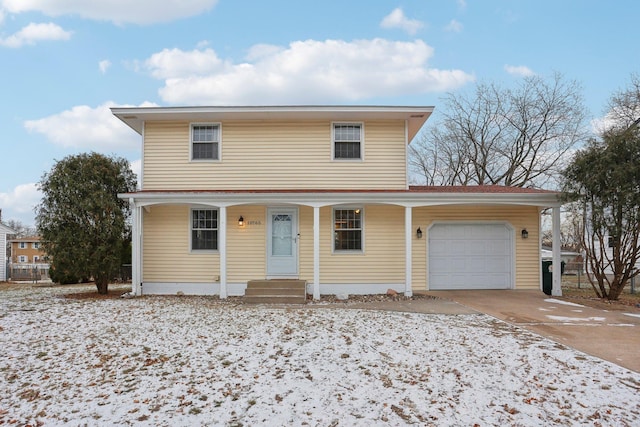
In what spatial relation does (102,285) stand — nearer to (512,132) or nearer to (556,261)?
(556,261)

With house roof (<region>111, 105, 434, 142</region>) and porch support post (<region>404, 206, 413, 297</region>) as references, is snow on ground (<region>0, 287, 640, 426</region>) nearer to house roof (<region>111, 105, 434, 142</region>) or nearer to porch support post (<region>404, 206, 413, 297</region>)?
porch support post (<region>404, 206, 413, 297</region>)

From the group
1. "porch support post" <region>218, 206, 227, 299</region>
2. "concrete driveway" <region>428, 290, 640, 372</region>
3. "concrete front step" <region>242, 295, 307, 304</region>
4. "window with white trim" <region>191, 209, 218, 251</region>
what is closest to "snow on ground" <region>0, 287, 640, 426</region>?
"concrete driveway" <region>428, 290, 640, 372</region>

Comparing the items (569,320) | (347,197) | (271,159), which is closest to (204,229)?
(271,159)

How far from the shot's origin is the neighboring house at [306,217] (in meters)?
10.3

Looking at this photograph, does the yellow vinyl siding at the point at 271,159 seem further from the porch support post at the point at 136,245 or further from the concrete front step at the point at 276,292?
the concrete front step at the point at 276,292

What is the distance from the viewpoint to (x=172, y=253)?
10.4 m

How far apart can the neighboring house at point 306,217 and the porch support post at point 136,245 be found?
28 mm

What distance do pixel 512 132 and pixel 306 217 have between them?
1731 cm

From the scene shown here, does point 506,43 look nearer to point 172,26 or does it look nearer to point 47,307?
point 172,26

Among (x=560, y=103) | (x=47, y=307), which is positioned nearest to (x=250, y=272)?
(x=47, y=307)

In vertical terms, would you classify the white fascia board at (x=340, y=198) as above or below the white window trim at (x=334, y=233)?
above

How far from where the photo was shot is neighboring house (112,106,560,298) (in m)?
10.3

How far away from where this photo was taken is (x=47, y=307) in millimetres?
8234

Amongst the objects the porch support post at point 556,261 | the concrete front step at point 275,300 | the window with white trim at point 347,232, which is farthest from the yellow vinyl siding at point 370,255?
the porch support post at point 556,261
